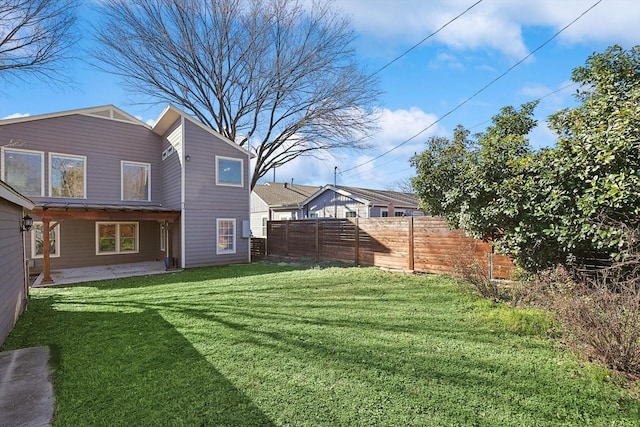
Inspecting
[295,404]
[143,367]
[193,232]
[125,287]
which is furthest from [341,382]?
[193,232]

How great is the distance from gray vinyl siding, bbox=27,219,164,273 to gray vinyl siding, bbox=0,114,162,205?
3.36 ft

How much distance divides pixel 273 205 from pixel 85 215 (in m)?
14.6

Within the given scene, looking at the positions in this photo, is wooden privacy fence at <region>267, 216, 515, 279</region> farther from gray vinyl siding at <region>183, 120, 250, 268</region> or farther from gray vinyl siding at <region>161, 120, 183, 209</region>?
gray vinyl siding at <region>161, 120, 183, 209</region>

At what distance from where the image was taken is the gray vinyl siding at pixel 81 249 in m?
11.6

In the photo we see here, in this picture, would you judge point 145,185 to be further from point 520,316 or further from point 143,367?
point 520,316

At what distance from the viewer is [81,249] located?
12000 millimetres

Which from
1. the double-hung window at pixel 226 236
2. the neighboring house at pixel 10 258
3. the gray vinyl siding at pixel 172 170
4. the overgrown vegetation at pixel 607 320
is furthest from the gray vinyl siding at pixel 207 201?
the overgrown vegetation at pixel 607 320

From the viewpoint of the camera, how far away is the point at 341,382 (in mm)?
3211

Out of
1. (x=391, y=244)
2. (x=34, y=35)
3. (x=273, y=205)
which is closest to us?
(x=34, y=35)

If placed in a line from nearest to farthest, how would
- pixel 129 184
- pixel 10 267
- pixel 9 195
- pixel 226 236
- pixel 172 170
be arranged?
pixel 9 195
pixel 10 267
pixel 172 170
pixel 129 184
pixel 226 236

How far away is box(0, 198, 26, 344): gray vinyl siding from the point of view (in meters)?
4.56

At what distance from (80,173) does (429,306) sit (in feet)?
40.9

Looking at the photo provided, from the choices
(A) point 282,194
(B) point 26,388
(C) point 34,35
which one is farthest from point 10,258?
(A) point 282,194

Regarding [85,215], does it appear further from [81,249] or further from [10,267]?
[10,267]
